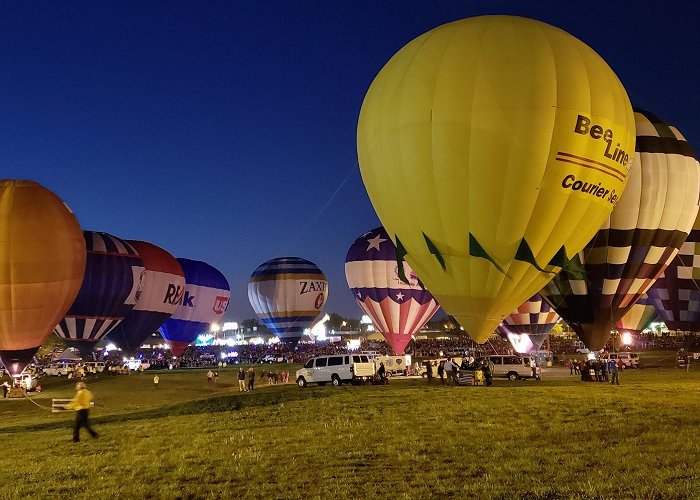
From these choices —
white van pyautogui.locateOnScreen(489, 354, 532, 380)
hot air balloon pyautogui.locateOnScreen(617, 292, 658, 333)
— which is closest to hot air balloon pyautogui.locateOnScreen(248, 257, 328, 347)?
hot air balloon pyautogui.locateOnScreen(617, 292, 658, 333)

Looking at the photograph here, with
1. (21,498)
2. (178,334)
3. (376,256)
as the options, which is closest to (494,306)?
(21,498)

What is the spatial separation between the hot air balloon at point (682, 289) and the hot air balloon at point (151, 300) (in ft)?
105

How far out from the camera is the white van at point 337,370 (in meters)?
26.2

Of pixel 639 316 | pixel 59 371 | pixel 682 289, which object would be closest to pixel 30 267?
pixel 59 371

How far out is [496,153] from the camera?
1595cm

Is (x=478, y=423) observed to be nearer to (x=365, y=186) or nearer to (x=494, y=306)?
(x=494, y=306)

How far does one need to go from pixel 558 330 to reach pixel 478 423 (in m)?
101

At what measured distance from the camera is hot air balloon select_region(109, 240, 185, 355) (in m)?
42.2

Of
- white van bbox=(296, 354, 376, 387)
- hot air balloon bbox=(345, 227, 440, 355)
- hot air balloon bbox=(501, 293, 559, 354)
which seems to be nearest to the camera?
white van bbox=(296, 354, 376, 387)

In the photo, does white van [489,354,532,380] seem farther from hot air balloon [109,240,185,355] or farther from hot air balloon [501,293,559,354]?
hot air balloon [109,240,185,355]

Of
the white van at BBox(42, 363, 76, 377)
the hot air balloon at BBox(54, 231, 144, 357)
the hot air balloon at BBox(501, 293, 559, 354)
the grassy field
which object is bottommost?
the grassy field

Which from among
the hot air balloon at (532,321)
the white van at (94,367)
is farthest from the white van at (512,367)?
the white van at (94,367)

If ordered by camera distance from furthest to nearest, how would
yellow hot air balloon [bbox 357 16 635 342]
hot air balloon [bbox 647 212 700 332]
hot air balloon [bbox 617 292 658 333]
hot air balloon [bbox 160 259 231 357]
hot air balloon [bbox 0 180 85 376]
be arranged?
hot air balloon [bbox 160 259 231 357] → hot air balloon [bbox 617 292 658 333] → hot air balloon [bbox 647 212 700 332] → hot air balloon [bbox 0 180 85 376] → yellow hot air balloon [bbox 357 16 635 342]

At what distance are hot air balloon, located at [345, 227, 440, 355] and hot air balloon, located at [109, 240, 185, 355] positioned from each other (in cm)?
1354
